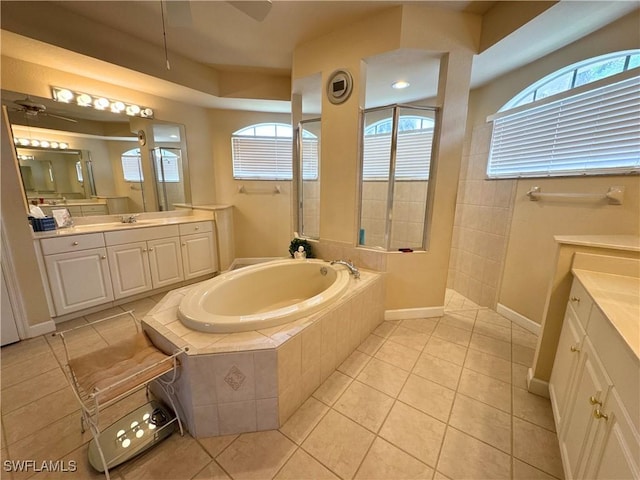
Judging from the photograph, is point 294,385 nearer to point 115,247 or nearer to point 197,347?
point 197,347

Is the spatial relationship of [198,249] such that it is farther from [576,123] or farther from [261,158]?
[576,123]

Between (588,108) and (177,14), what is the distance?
2.79m

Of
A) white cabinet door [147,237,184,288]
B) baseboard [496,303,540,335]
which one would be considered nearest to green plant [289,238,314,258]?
white cabinet door [147,237,184,288]

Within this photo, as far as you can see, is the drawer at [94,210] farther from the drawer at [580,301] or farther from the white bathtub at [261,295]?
the drawer at [580,301]

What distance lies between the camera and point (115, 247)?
2.49 m

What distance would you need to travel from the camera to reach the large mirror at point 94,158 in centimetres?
223

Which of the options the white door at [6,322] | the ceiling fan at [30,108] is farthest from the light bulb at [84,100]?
the white door at [6,322]

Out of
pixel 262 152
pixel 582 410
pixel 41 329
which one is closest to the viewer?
pixel 582 410

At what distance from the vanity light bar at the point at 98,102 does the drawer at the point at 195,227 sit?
1318 millimetres

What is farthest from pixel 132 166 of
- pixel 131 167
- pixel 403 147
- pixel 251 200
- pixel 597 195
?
pixel 597 195

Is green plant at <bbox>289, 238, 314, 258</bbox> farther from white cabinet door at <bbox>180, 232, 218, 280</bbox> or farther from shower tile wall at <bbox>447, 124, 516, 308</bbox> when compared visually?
shower tile wall at <bbox>447, 124, 516, 308</bbox>

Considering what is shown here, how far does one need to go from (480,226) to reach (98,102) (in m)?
4.16

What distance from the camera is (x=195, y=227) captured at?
3154 millimetres

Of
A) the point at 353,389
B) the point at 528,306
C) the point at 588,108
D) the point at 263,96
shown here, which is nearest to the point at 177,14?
the point at 263,96
